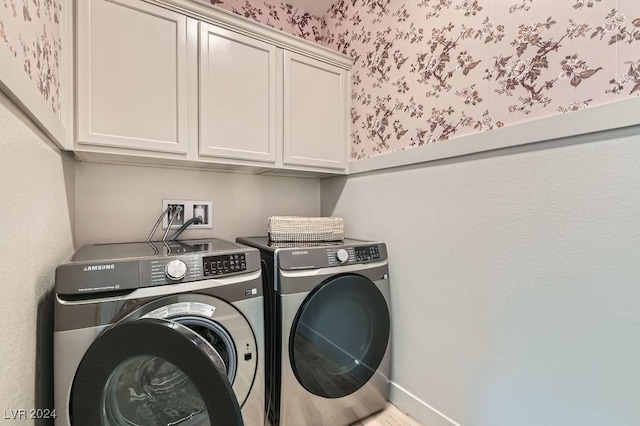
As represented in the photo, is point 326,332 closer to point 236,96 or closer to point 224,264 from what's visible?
point 224,264

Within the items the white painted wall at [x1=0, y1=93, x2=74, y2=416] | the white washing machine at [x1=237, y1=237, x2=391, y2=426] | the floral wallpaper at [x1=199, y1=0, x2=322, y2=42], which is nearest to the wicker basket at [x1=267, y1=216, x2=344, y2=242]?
the white washing machine at [x1=237, y1=237, x2=391, y2=426]

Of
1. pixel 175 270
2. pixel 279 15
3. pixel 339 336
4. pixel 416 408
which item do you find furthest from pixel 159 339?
pixel 279 15

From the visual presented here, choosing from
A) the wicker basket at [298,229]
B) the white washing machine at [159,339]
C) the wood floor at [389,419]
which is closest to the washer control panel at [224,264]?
the white washing machine at [159,339]

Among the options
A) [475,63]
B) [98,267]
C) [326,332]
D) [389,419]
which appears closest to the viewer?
[98,267]

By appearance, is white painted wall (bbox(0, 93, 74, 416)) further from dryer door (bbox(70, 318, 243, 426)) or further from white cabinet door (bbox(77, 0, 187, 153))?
white cabinet door (bbox(77, 0, 187, 153))

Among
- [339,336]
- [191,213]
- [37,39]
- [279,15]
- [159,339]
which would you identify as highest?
[279,15]

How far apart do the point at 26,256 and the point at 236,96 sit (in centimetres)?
109

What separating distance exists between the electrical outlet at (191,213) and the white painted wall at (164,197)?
28 millimetres

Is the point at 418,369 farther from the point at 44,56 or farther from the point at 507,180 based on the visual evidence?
the point at 44,56

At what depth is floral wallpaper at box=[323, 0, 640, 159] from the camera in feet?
2.88

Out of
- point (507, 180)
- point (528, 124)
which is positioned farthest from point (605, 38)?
point (507, 180)

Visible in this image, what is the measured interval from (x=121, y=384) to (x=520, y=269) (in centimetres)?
143

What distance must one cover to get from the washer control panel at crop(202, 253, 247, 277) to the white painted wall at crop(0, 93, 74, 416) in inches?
18.0

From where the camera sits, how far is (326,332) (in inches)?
52.4
